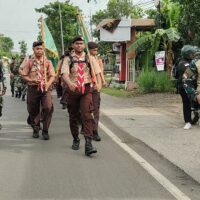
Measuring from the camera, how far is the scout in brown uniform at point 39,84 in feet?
34.7

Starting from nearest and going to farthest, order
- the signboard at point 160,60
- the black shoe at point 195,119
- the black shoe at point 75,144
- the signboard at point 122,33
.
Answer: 1. the black shoe at point 75,144
2. the black shoe at point 195,119
3. the signboard at point 160,60
4. the signboard at point 122,33

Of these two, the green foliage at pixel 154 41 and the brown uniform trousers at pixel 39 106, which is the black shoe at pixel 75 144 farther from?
the green foliage at pixel 154 41

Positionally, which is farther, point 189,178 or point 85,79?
point 85,79

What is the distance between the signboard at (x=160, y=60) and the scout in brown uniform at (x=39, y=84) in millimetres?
13985

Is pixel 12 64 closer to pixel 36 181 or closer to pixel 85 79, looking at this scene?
pixel 85 79

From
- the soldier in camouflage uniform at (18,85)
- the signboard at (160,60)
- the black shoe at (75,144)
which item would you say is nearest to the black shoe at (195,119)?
the black shoe at (75,144)

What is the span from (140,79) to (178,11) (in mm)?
3461

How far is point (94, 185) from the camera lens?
674 centimetres

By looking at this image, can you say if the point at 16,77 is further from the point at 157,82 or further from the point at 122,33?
the point at 122,33

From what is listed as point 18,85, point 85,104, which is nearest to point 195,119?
point 85,104

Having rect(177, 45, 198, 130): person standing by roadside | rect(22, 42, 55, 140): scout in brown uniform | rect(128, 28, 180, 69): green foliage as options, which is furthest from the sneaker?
rect(128, 28, 180, 69): green foliage

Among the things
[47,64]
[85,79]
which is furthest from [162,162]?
[47,64]

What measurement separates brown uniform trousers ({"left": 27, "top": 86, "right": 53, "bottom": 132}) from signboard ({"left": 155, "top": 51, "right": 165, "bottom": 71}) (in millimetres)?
13825

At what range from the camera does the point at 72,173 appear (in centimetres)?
743
